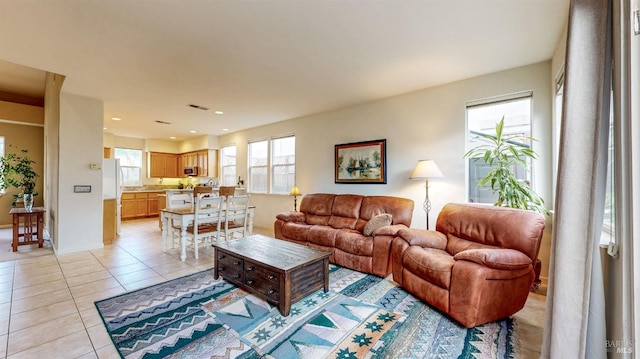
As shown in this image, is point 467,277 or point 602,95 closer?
point 602,95

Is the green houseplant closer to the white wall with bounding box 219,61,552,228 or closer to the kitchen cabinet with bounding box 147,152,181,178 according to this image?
the white wall with bounding box 219,61,552,228

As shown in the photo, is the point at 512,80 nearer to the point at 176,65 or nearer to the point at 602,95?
the point at 602,95

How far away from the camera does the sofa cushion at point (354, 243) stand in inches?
128

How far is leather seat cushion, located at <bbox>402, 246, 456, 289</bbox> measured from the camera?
2193mm

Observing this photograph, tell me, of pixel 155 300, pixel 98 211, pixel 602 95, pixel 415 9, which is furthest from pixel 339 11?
pixel 98 211

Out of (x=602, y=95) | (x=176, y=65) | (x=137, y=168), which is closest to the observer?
(x=602, y=95)

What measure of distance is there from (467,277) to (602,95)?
56.8 inches

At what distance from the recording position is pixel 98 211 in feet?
14.2

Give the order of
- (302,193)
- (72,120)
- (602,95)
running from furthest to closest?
(302,193), (72,120), (602,95)

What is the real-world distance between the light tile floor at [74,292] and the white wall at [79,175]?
0.30m

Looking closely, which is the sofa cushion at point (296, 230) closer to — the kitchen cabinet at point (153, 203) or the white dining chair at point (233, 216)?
the white dining chair at point (233, 216)

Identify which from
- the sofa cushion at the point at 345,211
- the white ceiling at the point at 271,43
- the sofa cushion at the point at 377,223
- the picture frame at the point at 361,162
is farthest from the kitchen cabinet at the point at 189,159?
the sofa cushion at the point at 377,223

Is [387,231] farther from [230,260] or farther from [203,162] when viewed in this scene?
[203,162]

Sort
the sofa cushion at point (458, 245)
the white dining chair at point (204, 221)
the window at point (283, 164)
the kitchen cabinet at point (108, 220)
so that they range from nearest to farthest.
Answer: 1. the sofa cushion at point (458, 245)
2. the white dining chair at point (204, 221)
3. the kitchen cabinet at point (108, 220)
4. the window at point (283, 164)
